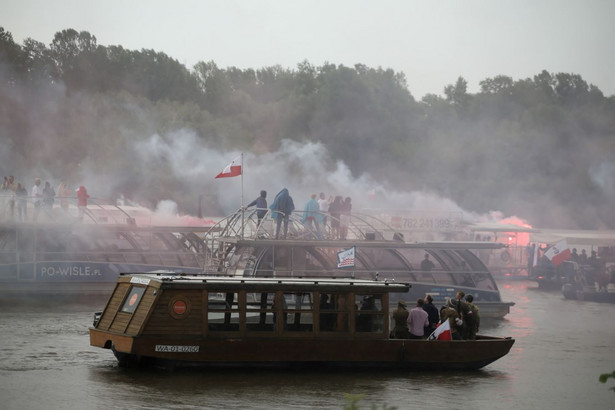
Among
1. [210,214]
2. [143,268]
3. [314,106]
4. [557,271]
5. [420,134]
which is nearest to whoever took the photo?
[143,268]

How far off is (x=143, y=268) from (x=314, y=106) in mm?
45933

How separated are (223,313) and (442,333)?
5037 millimetres

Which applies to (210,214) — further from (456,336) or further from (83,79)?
(456,336)

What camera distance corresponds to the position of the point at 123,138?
70.6 meters

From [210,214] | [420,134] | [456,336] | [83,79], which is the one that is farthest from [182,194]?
[456,336]

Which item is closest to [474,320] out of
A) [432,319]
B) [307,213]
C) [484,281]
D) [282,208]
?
[432,319]

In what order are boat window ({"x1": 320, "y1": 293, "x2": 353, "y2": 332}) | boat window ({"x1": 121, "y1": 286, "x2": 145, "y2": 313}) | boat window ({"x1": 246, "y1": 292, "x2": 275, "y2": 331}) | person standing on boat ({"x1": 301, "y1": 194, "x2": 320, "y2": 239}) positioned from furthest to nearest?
person standing on boat ({"x1": 301, "y1": 194, "x2": 320, "y2": 239}), boat window ({"x1": 320, "y1": 293, "x2": 353, "y2": 332}), boat window ({"x1": 246, "y1": 292, "x2": 275, "y2": 331}), boat window ({"x1": 121, "y1": 286, "x2": 145, "y2": 313})

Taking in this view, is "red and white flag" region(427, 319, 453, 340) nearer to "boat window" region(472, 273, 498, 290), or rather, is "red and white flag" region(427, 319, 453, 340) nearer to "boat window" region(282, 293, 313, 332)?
"boat window" region(282, 293, 313, 332)

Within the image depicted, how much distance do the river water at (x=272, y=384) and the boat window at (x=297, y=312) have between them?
3.30 feet

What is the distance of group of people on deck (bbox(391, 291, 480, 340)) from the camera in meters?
23.8

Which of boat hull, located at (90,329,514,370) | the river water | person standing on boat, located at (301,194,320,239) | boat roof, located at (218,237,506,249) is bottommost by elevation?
the river water

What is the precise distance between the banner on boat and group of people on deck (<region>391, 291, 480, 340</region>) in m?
7.02

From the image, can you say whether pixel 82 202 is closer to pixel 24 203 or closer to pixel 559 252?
pixel 24 203

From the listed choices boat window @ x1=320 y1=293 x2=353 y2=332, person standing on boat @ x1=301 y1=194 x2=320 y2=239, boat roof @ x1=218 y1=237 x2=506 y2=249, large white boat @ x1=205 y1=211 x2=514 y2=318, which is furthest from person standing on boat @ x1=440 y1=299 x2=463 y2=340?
person standing on boat @ x1=301 y1=194 x2=320 y2=239
